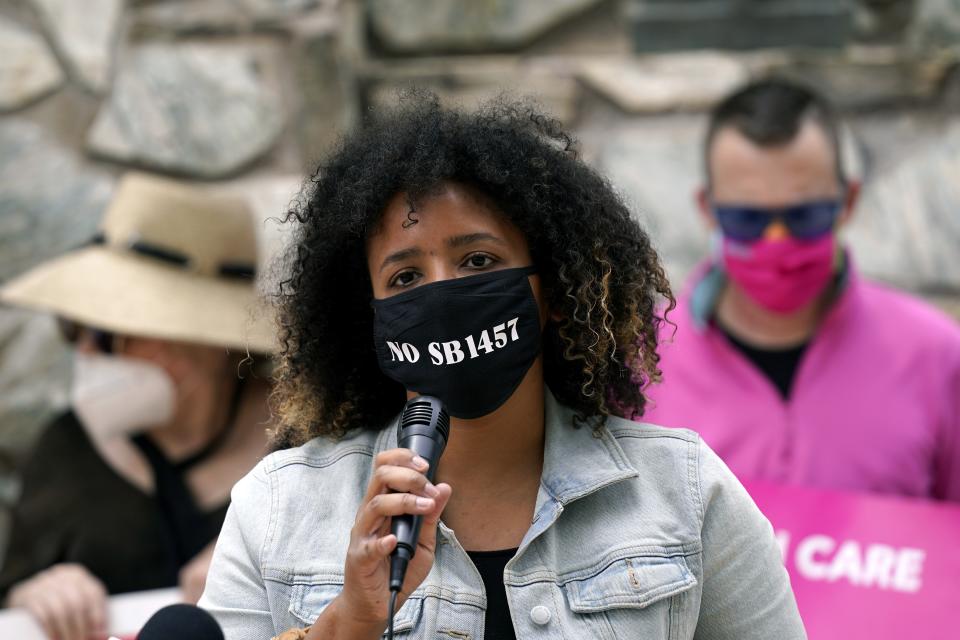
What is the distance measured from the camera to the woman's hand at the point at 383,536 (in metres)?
1.52

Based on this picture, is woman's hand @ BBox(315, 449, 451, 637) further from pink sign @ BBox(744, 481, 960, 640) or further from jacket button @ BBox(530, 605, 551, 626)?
pink sign @ BBox(744, 481, 960, 640)

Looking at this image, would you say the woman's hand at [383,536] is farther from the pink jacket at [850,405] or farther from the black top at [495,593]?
the pink jacket at [850,405]

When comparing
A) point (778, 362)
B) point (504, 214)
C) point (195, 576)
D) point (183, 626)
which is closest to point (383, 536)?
point (183, 626)

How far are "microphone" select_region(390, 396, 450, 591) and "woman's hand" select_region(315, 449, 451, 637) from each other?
1 cm

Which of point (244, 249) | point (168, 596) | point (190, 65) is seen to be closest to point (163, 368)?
point (244, 249)

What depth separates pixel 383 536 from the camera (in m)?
1.55

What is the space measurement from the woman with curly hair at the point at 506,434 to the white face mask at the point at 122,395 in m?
1.57

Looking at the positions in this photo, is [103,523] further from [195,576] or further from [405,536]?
[405,536]

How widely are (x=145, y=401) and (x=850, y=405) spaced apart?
201 centimetres

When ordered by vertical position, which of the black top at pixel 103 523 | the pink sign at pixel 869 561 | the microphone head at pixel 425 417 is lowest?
the black top at pixel 103 523

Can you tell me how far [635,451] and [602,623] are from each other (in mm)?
283

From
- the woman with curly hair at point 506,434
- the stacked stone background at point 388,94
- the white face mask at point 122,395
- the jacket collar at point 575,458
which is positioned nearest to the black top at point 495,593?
the woman with curly hair at point 506,434

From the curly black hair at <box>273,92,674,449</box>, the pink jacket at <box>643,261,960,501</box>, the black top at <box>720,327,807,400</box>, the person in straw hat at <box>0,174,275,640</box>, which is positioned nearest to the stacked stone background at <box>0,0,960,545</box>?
the person in straw hat at <box>0,174,275,640</box>

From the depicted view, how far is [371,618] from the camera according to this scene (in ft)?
5.24
